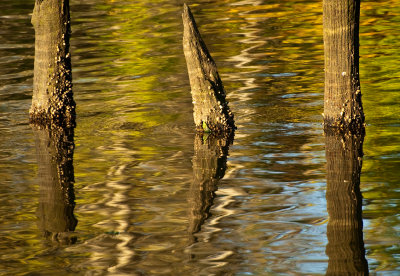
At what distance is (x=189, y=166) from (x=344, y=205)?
274 centimetres

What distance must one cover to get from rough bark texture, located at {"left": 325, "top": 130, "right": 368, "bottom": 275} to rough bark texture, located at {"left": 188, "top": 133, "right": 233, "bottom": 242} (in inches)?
53.1

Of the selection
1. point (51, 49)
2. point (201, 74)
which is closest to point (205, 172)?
point (201, 74)

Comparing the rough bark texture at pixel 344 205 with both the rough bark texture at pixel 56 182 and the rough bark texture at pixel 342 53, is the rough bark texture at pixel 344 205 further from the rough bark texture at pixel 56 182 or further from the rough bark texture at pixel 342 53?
the rough bark texture at pixel 56 182

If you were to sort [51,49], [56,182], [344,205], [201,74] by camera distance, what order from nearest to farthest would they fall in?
[344,205] < [56,182] < [201,74] < [51,49]

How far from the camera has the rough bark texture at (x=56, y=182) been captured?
29.7 ft

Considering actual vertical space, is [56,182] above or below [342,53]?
below

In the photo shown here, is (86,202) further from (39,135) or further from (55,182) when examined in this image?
(39,135)

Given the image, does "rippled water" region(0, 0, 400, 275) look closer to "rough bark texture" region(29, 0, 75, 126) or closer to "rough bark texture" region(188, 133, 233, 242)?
"rough bark texture" region(188, 133, 233, 242)

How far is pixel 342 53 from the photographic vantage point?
36.7ft

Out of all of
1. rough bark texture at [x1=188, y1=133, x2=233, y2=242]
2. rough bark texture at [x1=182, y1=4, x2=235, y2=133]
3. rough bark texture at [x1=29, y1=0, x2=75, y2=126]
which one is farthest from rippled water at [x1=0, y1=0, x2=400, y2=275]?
rough bark texture at [x1=29, y1=0, x2=75, y2=126]

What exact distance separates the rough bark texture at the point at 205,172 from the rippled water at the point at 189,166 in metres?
0.05

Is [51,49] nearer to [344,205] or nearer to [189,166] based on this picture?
[189,166]

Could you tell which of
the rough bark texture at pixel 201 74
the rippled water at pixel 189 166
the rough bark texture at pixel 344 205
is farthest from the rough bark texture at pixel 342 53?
the rough bark texture at pixel 201 74

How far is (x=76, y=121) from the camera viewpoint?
14188 mm
